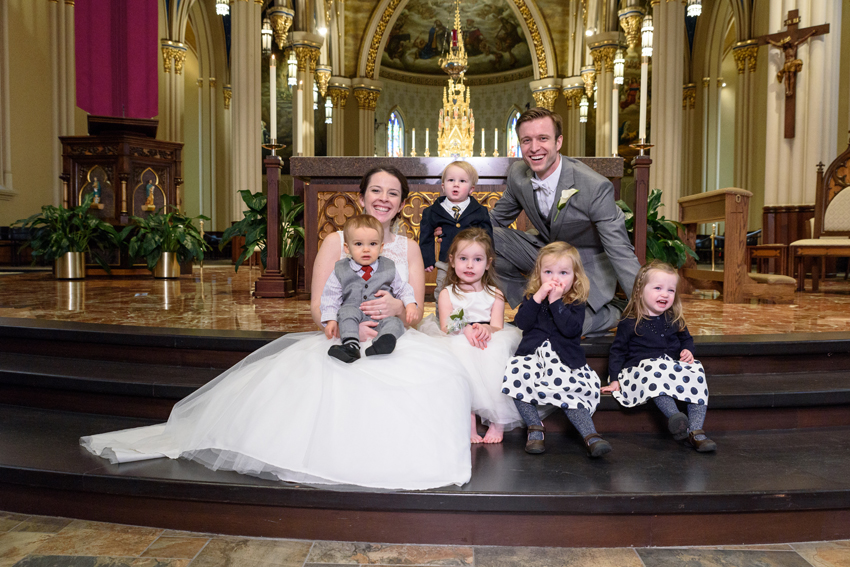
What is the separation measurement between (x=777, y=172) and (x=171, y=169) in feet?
30.6

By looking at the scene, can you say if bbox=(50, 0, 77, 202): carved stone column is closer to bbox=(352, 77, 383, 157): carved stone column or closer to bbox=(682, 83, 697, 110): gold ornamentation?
bbox=(352, 77, 383, 157): carved stone column

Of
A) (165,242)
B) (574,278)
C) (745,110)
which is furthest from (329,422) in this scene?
(745,110)

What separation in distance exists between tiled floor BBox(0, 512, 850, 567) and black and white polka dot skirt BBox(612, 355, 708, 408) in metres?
0.67

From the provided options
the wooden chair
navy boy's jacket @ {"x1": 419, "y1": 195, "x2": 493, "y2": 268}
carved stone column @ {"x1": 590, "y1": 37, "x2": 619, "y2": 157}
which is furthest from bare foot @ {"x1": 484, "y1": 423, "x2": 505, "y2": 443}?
carved stone column @ {"x1": 590, "y1": 37, "x2": 619, "y2": 157}

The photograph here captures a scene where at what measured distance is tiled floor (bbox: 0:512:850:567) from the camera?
1.98m

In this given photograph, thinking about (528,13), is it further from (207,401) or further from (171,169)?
(207,401)

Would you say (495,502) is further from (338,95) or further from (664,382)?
(338,95)

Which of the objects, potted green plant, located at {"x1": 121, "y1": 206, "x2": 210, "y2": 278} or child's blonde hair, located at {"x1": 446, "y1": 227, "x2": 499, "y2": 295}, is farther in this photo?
potted green plant, located at {"x1": 121, "y1": 206, "x2": 210, "y2": 278}

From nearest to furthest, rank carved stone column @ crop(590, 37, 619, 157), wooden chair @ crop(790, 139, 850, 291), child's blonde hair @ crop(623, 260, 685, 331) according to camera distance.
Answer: child's blonde hair @ crop(623, 260, 685, 331)
wooden chair @ crop(790, 139, 850, 291)
carved stone column @ crop(590, 37, 619, 157)

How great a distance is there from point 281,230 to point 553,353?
4.06 meters

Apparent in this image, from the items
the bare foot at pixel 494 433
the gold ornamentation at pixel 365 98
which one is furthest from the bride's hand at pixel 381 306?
the gold ornamentation at pixel 365 98

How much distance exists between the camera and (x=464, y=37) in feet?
75.9

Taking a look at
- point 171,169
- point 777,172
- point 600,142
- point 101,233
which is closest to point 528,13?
point 600,142

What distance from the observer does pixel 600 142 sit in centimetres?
1592
